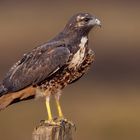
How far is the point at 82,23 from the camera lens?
34.1ft

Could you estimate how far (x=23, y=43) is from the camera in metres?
23.5

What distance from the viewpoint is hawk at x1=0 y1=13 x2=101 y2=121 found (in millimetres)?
10055

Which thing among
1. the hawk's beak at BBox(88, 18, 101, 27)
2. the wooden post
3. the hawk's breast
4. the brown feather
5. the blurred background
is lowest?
the wooden post

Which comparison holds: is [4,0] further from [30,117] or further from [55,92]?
[55,92]

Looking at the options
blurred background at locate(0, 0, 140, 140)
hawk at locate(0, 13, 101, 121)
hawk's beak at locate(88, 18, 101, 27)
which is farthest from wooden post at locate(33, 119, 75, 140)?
blurred background at locate(0, 0, 140, 140)

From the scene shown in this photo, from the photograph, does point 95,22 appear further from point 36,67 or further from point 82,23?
point 36,67

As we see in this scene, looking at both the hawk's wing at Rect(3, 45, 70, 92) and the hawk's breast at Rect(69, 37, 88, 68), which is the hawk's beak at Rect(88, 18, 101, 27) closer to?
the hawk's breast at Rect(69, 37, 88, 68)

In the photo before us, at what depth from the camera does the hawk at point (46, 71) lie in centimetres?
1005

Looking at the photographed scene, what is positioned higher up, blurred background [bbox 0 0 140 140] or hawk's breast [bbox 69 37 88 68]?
blurred background [bbox 0 0 140 140]

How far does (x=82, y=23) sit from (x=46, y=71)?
0.54 metres

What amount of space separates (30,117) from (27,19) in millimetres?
11669

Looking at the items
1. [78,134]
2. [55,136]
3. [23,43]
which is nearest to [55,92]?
[55,136]

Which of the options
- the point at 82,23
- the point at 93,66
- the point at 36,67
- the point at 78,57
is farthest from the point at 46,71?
the point at 93,66

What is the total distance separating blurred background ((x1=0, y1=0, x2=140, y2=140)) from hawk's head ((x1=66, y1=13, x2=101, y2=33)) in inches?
144
